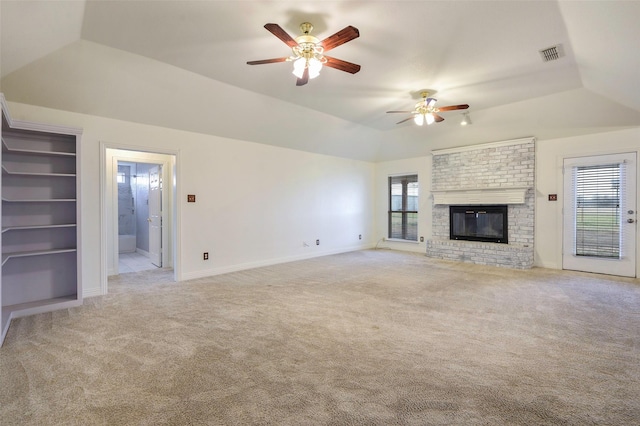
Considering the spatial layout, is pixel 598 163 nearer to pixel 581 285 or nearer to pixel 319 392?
pixel 581 285

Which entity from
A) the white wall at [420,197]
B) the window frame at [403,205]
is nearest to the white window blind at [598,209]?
the white wall at [420,197]

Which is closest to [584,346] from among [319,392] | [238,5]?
[319,392]

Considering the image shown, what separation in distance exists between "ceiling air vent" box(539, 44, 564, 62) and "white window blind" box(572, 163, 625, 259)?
2.90m

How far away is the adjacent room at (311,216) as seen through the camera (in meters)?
2.04

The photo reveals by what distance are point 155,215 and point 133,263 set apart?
1.20 m

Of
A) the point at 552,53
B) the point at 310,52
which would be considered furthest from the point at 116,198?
the point at 552,53

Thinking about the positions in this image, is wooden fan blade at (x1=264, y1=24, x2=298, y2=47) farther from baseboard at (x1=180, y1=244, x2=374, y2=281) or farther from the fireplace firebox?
the fireplace firebox

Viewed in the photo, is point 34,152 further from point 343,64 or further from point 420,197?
point 420,197

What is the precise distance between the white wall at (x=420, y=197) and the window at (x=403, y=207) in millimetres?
151

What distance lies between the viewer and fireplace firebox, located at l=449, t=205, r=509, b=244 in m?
6.24

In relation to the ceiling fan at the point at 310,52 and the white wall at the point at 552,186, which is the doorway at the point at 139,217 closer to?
the ceiling fan at the point at 310,52

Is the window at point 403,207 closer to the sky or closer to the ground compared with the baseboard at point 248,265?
closer to the sky

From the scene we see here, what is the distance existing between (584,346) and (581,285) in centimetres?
248

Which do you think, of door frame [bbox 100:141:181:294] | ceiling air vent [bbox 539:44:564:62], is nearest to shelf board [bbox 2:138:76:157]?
door frame [bbox 100:141:181:294]
